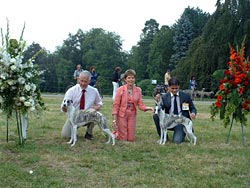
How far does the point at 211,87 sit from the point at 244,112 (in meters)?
24.0

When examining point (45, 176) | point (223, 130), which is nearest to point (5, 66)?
point (45, 176)

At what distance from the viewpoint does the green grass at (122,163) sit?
4.46m

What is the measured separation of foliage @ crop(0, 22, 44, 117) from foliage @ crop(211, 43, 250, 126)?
126 inches

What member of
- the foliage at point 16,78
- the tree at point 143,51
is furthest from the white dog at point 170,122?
the tree at point 143,51

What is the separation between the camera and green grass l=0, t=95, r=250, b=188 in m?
4.46

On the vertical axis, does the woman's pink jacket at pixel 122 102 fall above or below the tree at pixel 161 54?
below

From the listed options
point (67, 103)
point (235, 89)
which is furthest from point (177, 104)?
point (67, 103)

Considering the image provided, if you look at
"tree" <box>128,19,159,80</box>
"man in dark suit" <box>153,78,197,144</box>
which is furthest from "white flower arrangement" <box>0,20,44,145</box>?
"tree" <box>128,19,159,80</box>

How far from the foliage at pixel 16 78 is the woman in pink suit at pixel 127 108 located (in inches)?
72.9

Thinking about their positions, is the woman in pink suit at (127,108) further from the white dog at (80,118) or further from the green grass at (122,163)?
the white dog at (80,118)

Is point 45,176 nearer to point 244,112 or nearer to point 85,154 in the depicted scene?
point 85,154

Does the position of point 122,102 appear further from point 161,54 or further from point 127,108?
point 161,54

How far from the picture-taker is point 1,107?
236 inches

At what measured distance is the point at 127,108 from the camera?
752 centimetres
